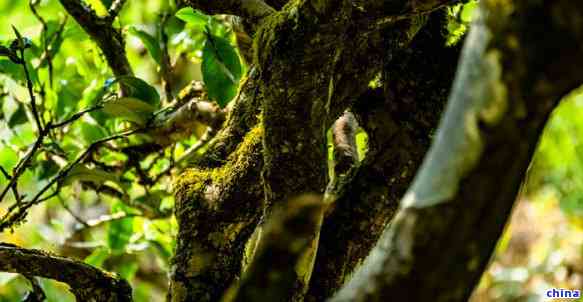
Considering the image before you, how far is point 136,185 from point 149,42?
1.24 ft

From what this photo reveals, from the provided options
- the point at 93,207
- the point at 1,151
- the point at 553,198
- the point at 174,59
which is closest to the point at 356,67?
the point at 1,151

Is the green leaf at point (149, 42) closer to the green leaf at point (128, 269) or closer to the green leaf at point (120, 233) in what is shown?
the green leaf at point (120, 233)

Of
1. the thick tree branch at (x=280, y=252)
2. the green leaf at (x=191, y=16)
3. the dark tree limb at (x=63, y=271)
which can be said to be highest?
the green leaf at (x=191, y=16)

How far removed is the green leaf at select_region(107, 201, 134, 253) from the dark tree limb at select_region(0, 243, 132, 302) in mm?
634

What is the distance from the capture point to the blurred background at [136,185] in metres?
1.43

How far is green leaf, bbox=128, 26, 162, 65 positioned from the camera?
51.3 inches

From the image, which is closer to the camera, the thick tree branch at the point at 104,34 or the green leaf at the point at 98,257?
the thick tree branch at the point at 104,34

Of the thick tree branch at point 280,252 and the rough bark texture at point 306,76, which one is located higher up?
the rough bark texture at point 306,76

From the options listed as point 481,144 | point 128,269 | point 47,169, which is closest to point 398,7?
point 481,144

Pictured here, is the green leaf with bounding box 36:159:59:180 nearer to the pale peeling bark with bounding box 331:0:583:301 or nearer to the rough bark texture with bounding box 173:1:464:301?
the rough bark texture with bounding box 173:1:464:301

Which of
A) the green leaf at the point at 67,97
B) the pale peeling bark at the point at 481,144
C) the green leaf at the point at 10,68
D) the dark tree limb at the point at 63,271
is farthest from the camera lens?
the green leaf at the point at 67,97

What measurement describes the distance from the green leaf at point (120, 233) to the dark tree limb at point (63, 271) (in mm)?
634

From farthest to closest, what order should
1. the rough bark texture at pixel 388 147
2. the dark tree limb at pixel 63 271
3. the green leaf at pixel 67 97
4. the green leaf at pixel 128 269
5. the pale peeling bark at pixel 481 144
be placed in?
1. the green leaf at pixel 128 269
2. the green leaf at pixel 67 97
3. the rough bark texture at pixel 388 147
4. the dark tree limb at pixel 63 271
5. the pale peeling bark at pixel 481 144

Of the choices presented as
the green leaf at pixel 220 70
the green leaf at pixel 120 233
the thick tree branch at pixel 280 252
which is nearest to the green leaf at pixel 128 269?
the green leaf at pixel 120 233
